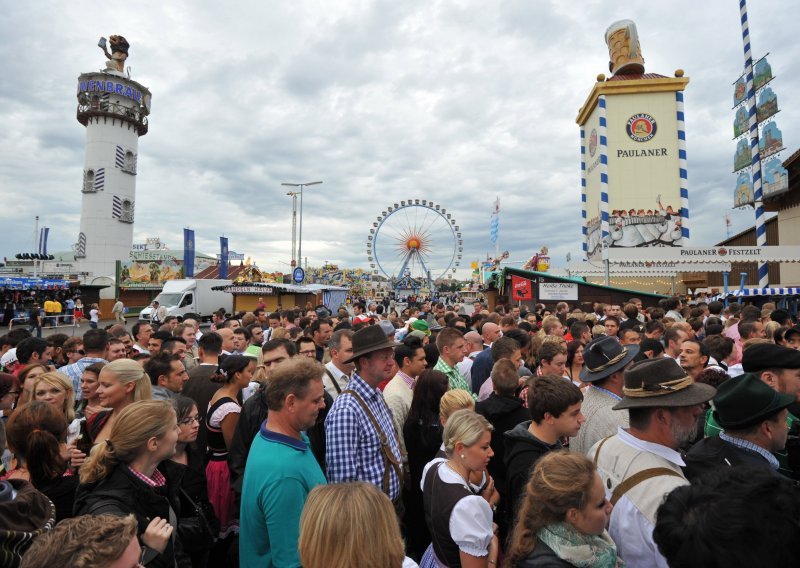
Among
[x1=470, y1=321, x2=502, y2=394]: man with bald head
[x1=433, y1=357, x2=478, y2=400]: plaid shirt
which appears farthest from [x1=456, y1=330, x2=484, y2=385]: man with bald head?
[x1=433, y1=357, x2=478, y2=400]: plaid shirt

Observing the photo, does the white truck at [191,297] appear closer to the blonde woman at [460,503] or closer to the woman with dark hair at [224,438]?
the woman with dark hair at [224,438]

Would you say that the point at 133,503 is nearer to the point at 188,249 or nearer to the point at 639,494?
the point at 639,494

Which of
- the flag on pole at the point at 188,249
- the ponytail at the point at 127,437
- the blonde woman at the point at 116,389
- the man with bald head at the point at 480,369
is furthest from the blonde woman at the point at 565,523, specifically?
the flag on pole at the point at 188,249

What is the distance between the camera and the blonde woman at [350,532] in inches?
56.9

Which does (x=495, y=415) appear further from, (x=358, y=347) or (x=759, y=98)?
(x=759, y=98)

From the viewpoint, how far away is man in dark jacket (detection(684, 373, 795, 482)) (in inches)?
88.9

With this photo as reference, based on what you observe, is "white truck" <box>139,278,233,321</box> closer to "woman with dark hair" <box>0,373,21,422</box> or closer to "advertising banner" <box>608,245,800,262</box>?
"woman with dark hair" <box>0,373,21,422</box>

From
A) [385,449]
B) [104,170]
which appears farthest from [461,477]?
[104,170]

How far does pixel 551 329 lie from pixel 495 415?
4.48m

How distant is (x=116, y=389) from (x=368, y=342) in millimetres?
1948

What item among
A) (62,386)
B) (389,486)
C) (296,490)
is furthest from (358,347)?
(62,386)

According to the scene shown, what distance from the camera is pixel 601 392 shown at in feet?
11.5

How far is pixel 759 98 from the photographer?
83.3 ft

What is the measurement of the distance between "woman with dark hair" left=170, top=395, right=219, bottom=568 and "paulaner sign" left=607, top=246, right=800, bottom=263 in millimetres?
23969
